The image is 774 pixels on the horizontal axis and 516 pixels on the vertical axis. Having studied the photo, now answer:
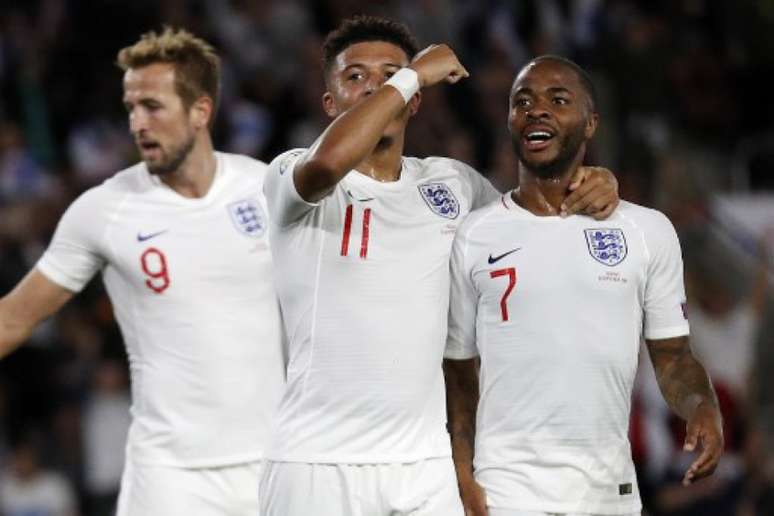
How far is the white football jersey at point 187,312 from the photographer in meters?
6.25

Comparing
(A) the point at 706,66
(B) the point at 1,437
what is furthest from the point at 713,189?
(B) the point at 1,437

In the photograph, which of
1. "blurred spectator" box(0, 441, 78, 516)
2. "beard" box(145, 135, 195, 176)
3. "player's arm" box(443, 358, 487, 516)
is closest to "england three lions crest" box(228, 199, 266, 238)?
"beard" box(145, 135, 195, 176)

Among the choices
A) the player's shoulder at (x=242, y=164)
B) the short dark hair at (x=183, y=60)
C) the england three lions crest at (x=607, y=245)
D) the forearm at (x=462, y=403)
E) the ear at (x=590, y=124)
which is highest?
the short dark hair at (x=183, y=60)

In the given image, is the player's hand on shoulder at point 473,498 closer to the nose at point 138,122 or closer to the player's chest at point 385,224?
the player's chest at point 385,224

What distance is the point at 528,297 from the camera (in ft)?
16.7

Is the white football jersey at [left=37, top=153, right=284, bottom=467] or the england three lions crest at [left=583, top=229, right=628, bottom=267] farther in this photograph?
the white football jersey at [left=37, top=153, right=284, bottom=467]

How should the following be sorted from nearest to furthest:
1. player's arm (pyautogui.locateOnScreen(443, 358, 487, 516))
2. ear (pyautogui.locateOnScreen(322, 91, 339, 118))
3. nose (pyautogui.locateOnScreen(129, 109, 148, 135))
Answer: player's arm (pyautogui.locateOnScreen(443, 358, 487, 516)) → ear (pyautogui.locateOnScreen(322, 91, 339, 118)) → nose (pyautogui.locateOnScreen(129, 109, 148, 135))

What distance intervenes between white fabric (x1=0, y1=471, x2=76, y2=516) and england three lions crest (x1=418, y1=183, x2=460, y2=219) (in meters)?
5.15

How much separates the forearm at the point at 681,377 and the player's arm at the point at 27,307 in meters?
2.44

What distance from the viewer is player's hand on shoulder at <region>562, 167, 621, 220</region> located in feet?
17.0

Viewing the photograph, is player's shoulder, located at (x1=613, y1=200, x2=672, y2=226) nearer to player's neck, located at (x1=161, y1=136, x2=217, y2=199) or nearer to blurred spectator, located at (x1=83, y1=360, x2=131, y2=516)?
player's neck, located at (x1=161, y1=136, x2=217, y2=199)

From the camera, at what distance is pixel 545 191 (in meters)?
5.28

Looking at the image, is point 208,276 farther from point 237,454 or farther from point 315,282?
point 315,282

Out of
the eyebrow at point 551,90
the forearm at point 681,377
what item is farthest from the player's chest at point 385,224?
the forearm at point 681,377
